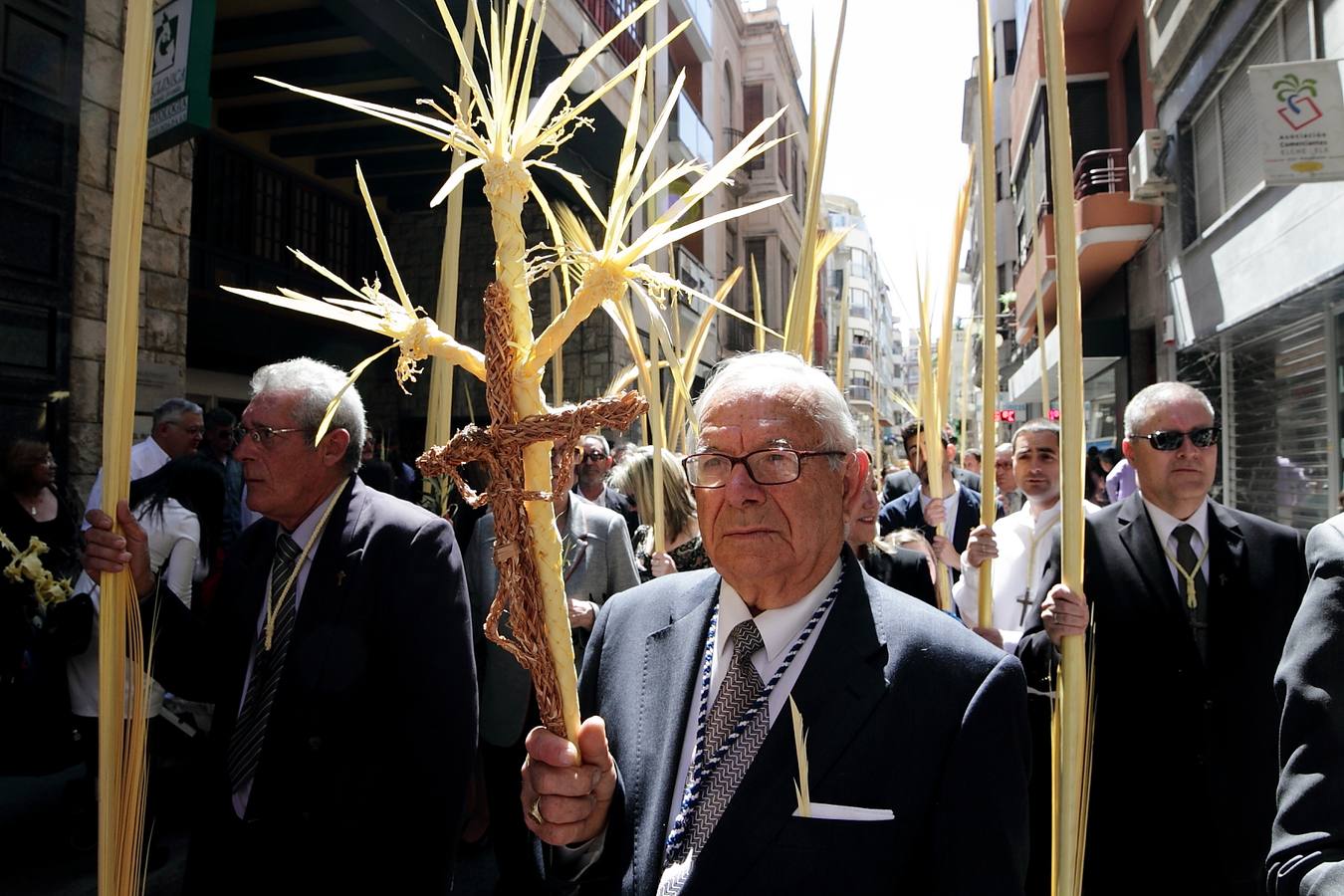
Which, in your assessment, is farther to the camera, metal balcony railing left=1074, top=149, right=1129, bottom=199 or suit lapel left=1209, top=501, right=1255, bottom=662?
metal balcony railing left=1074, top=149, right=1129, bottom=199

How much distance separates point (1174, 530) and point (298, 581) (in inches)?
96.1

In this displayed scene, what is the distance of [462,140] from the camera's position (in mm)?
1108

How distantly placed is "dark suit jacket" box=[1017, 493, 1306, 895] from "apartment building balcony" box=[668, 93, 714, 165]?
12.0m

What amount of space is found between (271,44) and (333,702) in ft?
22.4

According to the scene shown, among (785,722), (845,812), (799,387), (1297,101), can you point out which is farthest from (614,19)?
(845,812)

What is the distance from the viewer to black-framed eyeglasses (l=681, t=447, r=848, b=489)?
1.39 metres

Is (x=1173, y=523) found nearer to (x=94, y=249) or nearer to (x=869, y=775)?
(x=869, y=775)

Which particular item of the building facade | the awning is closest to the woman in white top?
the building facade

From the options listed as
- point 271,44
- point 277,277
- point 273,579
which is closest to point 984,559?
point 273,579

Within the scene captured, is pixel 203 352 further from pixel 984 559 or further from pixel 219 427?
pixel 984 559

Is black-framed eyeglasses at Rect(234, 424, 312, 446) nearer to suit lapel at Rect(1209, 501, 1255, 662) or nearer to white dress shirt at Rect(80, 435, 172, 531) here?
suit lapel at Rect(1209, 501, 1255, 662)

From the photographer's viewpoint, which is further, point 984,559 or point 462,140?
point 984,559

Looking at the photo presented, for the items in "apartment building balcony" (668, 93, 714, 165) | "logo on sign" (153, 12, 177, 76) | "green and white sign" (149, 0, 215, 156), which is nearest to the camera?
"green and white sign" (149, 0, 215, 156)

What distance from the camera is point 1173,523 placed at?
263 cm
